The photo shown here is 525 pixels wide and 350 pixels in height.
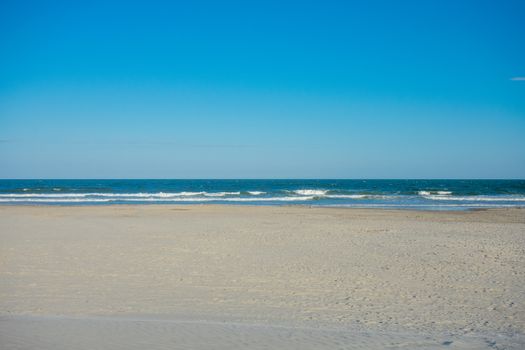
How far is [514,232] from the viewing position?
58.0 feet

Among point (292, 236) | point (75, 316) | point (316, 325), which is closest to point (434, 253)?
point (292, 236)

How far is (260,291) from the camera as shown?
8.49 m

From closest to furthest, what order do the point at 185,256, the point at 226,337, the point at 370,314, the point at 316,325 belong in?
the point at 226,337, the point at 316,325, the point at 370,314, the point at 185,256

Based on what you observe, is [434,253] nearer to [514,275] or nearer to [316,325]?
[514,275]

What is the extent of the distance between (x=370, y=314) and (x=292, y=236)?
933cm

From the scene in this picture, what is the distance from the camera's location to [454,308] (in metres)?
7.43

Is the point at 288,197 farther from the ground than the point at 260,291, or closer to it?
farther from the ground

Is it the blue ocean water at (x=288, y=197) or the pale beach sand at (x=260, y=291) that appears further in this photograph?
the blue ocean water at (x=288, y=197)

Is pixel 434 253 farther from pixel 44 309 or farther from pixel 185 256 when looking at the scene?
pixel 44 309

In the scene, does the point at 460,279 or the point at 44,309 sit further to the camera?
the point at 460,279

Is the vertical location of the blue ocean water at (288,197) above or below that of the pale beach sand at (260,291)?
above

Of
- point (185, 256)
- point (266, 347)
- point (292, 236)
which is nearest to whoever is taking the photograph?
point (266, 347)

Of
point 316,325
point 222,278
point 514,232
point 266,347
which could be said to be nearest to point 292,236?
point 222,278

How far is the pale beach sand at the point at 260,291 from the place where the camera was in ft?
19.2
